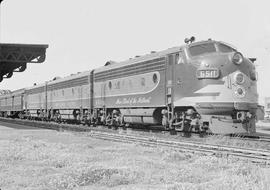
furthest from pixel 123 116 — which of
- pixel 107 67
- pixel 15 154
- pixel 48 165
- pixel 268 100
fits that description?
pixel 268 100

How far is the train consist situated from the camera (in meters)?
14.9

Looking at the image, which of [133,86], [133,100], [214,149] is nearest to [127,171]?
[214,149]

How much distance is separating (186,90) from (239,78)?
2.03m

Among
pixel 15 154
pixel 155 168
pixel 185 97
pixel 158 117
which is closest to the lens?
pixel 155 168

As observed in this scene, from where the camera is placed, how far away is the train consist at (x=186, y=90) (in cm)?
1488

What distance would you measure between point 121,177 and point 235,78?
848cm

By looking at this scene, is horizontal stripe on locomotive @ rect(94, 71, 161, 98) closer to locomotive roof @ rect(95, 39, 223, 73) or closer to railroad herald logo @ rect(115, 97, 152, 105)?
railroad herald logo @ rect(115, 97, 152, 105)

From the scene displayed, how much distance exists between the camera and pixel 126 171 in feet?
27.8

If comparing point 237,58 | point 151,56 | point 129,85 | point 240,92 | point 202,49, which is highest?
point 151,56

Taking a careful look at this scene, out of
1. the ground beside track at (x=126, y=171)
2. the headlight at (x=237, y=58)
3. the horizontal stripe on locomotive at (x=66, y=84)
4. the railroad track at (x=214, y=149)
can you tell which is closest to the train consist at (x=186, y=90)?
the headlight at (x=237, y=58)

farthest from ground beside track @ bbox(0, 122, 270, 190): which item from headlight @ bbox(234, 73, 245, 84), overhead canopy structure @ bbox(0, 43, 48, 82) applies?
overhead canopy structure @ bbox(0, 43, 48, 82)

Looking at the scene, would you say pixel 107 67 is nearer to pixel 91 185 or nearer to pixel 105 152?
pixel 105 152

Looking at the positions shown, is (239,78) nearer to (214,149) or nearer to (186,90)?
(186,90)

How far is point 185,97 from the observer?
15750mm
